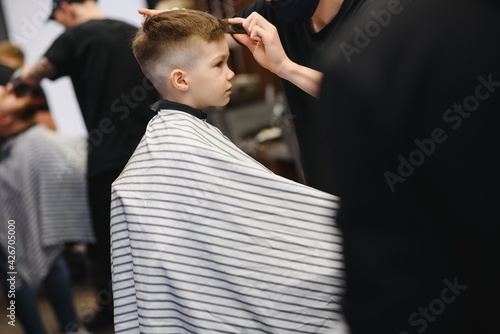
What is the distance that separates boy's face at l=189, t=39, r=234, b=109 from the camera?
143 cm

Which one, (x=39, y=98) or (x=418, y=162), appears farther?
(x=39, y=98)

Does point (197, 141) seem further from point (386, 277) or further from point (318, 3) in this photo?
point (386, 277)

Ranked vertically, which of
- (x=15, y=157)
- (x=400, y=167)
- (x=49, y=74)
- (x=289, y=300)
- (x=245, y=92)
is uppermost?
(x=400, y=167)

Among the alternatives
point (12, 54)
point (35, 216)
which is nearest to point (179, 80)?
point (35, 216)

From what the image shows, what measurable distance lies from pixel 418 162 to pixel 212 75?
26.3 inches

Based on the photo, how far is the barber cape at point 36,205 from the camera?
331 cm

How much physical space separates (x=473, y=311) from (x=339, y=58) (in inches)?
14.8

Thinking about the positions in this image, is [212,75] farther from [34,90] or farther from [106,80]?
[34,90]

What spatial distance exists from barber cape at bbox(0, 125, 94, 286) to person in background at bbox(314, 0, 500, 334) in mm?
2659

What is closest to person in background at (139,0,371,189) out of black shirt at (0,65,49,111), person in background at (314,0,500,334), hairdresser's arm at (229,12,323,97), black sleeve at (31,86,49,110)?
hairdresser's arm at (229,12,323,97)

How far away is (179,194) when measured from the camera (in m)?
1.42

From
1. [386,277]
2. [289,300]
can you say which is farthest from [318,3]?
[386,277]

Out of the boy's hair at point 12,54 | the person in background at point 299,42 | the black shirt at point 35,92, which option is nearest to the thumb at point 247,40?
the person in background at point 299,42

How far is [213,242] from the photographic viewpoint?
1395mm
